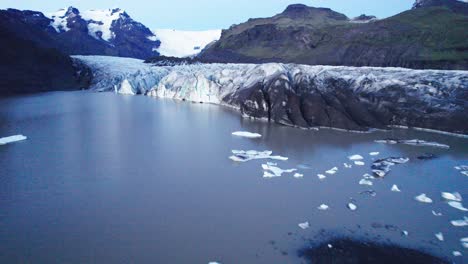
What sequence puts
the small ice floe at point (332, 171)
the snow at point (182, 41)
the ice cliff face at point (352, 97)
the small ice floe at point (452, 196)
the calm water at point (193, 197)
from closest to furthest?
the calm water at point (193, 197) < the small ice floe at point (452, 196) < the small ice floe at point (332, 171) < the ice cliff face at point (352, 97) < the snow at point (182, 41)

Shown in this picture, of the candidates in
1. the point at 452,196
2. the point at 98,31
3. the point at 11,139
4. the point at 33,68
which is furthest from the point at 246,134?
the point at 98,31

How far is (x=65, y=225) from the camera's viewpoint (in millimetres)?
7062

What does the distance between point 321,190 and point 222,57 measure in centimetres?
4840

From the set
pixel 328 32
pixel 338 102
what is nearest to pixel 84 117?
pixel 338 102

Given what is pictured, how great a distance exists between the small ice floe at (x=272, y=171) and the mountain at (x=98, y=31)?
49.5 meters

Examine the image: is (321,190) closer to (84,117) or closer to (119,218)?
(119,218)

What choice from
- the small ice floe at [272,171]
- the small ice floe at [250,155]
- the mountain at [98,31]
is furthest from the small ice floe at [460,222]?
the mountain at [98,31]

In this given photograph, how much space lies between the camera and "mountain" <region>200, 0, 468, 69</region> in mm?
36844

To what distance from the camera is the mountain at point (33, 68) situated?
91.4 ft

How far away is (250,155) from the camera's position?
1178cm

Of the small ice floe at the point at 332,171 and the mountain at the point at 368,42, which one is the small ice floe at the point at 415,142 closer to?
the small ice floe at the point at 332,171

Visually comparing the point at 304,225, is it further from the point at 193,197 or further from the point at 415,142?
the point at 415,142

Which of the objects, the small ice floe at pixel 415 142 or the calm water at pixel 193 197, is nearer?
the calm water at pixel 193 197

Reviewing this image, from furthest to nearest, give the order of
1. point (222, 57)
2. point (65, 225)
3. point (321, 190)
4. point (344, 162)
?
1. point (222, 57)
2. point (344, 162)
3. point (321, 190)
4. point (65, 225)
